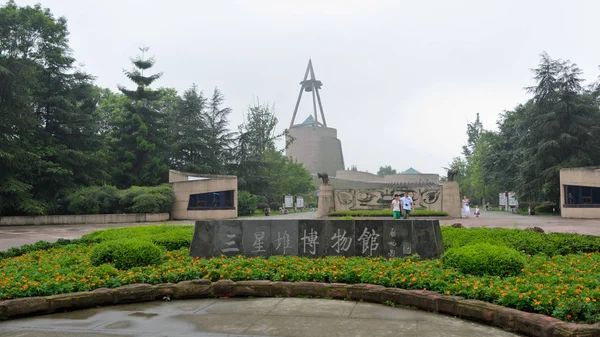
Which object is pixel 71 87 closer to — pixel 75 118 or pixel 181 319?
pixel 75 118

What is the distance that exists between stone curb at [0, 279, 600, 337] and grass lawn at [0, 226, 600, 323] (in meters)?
0.22

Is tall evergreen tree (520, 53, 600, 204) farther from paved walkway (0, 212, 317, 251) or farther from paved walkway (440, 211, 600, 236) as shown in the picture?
paved walkway (0, 212, 317, 251)

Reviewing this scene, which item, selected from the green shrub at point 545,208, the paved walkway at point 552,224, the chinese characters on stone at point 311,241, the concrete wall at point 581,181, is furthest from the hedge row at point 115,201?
the green shrub at point 545,208

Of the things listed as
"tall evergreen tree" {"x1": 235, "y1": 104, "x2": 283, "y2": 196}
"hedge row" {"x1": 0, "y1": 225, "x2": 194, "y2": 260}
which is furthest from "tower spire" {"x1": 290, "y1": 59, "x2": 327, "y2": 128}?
"hedge row" {"x1": 0, "y1": 225, "x2": 194, "y2": 260}

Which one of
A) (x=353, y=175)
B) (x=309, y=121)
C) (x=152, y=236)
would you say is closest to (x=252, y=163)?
(x=152, y=236)

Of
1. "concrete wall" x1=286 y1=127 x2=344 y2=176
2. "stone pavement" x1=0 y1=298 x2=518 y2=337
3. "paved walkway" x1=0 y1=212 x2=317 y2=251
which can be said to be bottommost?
"paved walkway" x1=0 y1=212 x2=317 y2=251

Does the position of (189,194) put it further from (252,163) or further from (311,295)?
(311,295)

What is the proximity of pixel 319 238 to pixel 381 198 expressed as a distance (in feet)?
62.4

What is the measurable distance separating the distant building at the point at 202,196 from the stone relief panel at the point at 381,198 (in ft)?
20.6

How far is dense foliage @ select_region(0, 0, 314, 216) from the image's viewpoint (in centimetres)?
2273

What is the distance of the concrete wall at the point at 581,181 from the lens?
23031mm

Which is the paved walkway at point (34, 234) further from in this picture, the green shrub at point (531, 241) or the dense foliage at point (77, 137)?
the green shrub at point (531, 241)

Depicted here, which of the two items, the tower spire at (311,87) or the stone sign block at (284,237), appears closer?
the stone sign block at (284,237)

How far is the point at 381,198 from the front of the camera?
26766 millimetres
